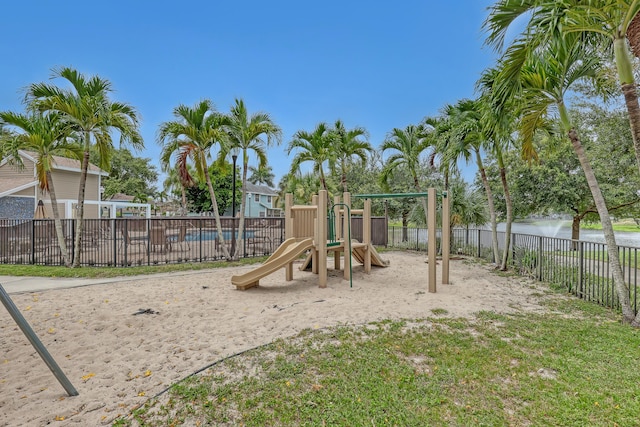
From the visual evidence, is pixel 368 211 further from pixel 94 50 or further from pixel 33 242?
pixel 94 50

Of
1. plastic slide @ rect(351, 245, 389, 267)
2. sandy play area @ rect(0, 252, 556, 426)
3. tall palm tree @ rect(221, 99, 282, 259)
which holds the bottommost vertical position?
sandy play area @ rect(0, 252, 556, 426)

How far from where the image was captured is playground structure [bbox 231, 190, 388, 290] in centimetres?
646

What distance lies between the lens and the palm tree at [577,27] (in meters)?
3.50

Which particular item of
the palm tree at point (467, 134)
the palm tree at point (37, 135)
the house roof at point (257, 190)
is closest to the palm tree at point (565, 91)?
the palm tree at point (467, 134)

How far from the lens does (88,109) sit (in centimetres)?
779

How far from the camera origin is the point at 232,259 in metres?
10.3

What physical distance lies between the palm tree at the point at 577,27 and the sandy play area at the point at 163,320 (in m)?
3.61

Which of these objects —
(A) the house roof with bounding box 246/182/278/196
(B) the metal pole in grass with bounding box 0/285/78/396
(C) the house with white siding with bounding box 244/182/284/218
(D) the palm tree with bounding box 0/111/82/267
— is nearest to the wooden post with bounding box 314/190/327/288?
(B) the metal pole in grass with bounding box 0/285/78/396

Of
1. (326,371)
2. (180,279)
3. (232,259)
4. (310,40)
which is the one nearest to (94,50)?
(310,40)

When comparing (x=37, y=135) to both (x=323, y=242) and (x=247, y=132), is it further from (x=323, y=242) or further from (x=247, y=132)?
(x=323, y=242)

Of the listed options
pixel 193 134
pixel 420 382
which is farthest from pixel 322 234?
pixel 193 134

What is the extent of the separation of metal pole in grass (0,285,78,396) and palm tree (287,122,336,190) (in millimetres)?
10310

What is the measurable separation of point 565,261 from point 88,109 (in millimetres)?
12068

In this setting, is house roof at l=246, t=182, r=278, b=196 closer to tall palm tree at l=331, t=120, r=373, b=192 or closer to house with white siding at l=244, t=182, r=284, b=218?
house with white siding at l=244, t=182, r=284, b=218
